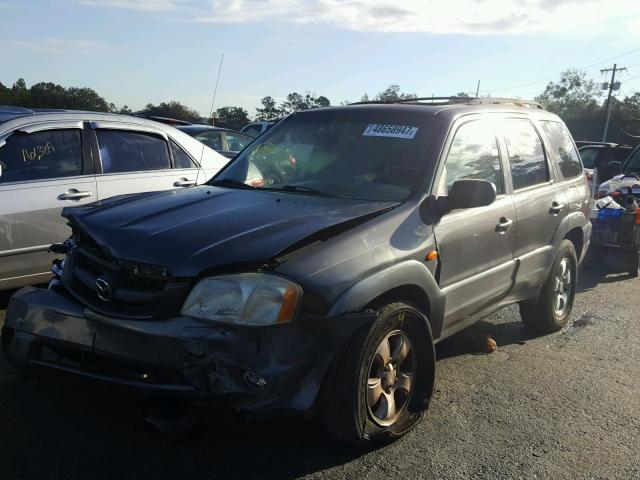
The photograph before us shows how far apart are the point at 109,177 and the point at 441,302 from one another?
3.35 metres

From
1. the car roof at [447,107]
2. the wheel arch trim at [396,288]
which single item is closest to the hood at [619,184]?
the car roof at [447,107]

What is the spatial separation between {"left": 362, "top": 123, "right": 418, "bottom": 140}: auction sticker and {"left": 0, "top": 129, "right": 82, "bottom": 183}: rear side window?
2.73 m

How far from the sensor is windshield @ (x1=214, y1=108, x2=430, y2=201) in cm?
Result: 382

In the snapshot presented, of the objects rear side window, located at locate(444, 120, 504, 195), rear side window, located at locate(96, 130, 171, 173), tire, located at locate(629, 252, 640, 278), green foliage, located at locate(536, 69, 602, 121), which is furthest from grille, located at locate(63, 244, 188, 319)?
green foliage, located at locate(536, 69, 602, 121)

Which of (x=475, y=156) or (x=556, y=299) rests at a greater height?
(x=475, y=156)

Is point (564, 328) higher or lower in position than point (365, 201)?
lower

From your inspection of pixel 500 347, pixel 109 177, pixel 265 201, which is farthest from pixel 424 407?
pixel 109 177

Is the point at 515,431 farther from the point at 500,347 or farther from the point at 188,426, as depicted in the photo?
the point at 188,426

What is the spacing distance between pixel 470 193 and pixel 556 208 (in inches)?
74.5

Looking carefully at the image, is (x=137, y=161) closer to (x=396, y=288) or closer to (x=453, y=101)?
(x=453, y=101)

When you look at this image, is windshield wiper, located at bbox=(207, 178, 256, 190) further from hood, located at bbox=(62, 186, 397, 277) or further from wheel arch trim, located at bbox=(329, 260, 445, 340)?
wheel arch trim, located at bbox=(329, 260, 445, 340)

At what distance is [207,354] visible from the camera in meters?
2.67

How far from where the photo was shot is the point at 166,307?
2.79 m

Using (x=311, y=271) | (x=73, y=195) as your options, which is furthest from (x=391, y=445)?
(x=73, y=195)
